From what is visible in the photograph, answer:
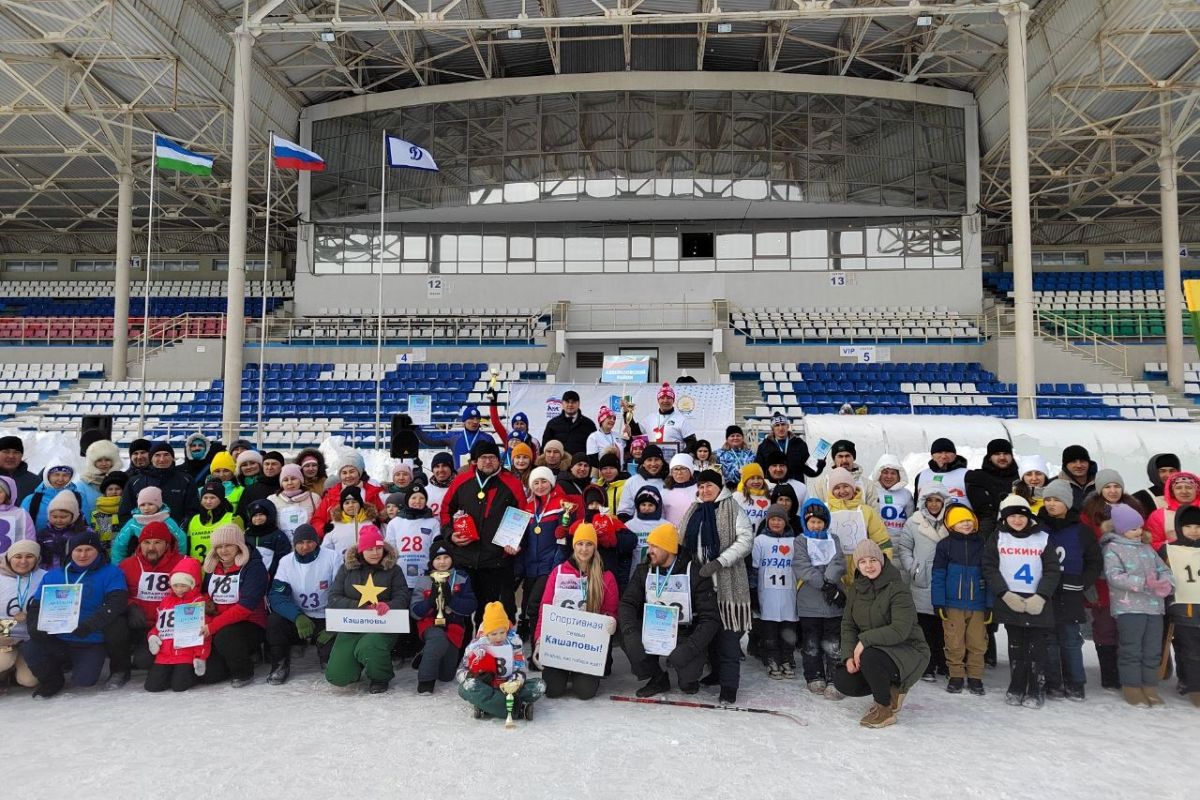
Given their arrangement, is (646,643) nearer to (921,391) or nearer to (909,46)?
(921,391)

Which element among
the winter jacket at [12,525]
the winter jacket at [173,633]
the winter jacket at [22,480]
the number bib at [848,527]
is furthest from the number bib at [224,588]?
the number bib at [848,527]

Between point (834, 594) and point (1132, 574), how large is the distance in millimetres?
2034

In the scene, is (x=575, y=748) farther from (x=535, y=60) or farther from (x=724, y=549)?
(x=535, y=60)

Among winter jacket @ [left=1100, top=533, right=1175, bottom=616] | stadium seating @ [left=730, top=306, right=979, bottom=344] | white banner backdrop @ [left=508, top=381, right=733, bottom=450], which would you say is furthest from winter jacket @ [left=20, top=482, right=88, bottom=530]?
stadium seating @ [left=730, top=306, right=979, bottom=344]

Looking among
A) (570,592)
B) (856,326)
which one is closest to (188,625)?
(570,592)

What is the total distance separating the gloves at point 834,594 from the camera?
538 centimetres

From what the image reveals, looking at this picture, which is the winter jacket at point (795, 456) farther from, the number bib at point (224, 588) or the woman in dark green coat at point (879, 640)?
the number bib at point (224, 588)

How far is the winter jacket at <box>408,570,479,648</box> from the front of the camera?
5.60 m

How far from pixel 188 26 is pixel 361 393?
996 centimetres

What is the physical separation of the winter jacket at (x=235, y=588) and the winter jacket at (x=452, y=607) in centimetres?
113

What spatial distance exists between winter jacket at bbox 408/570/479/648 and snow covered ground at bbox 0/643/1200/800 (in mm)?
416

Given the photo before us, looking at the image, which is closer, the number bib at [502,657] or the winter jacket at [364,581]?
the number bib at [502,657]

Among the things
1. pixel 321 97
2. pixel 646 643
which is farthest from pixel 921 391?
→ pixel 321 97

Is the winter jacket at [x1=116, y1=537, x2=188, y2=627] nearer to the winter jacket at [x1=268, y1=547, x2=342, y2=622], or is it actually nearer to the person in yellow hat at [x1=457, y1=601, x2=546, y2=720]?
Result: the winter jacket at [x1=268, y1=547, x2=342, y2=622]
